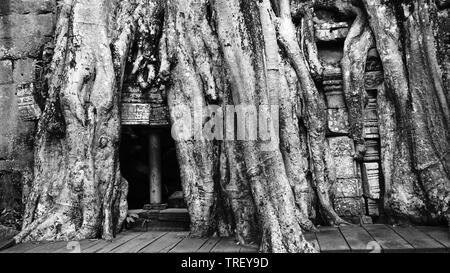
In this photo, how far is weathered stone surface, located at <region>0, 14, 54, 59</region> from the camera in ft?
14.8

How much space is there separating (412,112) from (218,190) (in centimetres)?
179

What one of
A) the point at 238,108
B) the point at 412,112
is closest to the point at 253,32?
the point at 238,108

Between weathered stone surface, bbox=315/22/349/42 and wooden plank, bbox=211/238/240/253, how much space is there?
218cm

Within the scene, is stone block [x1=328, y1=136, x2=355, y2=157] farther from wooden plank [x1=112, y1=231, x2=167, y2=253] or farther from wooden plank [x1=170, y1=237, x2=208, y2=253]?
wooden plank [x1=112, y1=231, x2=167, y2=253]

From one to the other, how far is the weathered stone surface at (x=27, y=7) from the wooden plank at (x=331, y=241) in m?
3.69

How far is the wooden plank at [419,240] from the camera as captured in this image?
2654 millimetres

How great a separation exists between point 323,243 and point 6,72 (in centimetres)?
376

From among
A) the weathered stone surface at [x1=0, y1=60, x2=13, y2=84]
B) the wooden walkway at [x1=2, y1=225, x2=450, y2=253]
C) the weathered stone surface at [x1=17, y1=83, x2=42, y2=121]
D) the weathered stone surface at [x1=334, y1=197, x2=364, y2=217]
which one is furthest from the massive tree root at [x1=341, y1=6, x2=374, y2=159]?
the weathered stone surface at [x1=0, y1=60, x2=13, y2=84]

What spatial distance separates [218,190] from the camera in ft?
11.6

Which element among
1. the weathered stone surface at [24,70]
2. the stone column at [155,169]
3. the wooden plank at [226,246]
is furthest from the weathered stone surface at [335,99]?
the weathered stone surface at [24,70]

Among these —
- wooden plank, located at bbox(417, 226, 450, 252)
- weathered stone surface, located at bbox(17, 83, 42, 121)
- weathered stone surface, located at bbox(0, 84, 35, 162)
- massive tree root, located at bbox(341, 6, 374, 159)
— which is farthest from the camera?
weathered stone surface, located at bbox(0, 84, 35, 162)

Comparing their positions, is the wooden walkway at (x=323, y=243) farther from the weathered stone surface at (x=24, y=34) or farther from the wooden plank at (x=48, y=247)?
the weathered stone surface at (x=24, y=34)
